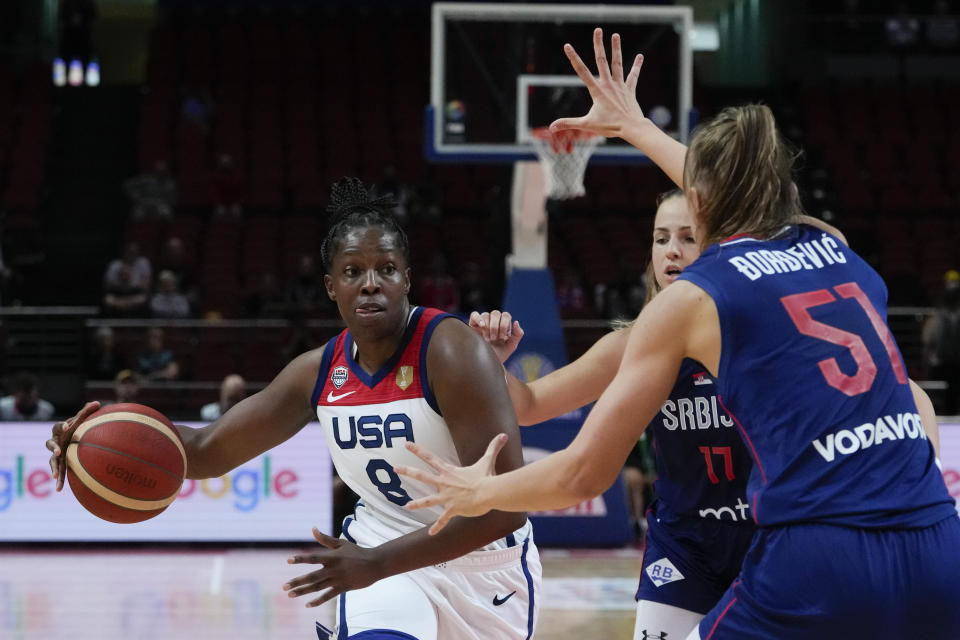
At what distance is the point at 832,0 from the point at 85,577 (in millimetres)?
15211

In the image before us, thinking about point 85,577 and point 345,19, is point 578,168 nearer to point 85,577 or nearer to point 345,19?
point 85,577

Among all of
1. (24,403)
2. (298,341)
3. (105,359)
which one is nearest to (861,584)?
(24,403)

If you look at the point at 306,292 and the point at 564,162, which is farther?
the point at 306,292

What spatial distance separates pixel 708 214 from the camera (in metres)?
2.24

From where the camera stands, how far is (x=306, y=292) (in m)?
12.7

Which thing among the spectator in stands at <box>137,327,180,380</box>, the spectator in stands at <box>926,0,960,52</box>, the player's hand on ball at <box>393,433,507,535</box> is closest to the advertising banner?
the spectator in stands at <box>137,327,180,380</box>

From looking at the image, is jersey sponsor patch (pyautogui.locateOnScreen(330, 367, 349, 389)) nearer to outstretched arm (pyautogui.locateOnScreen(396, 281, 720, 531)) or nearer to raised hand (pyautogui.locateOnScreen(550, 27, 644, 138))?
raised hand (pyautogui.locateOnScreen(550, 27, 644, 138))

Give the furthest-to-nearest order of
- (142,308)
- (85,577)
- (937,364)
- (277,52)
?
(277,52), (142,308), (937,364), (85,577)

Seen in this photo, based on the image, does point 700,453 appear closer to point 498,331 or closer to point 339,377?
point 498,331

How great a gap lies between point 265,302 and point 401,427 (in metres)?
9.56

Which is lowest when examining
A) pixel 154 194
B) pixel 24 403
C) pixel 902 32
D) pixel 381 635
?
pixel 24 403

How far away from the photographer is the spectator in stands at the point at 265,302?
12.4m

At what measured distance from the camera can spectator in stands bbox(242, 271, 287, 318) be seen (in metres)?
12.4

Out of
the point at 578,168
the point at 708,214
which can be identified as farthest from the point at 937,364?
the point at 708,214
